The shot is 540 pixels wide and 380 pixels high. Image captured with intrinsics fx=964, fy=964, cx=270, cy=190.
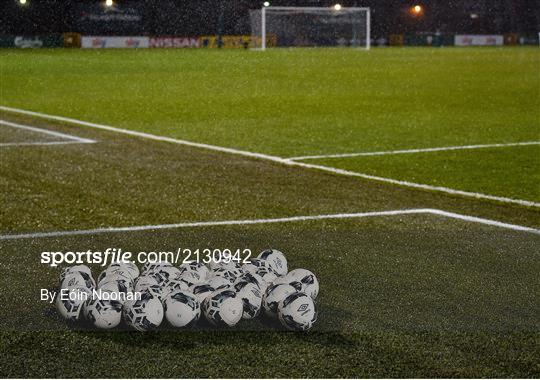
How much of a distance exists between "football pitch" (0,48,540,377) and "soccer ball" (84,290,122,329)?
85 mm

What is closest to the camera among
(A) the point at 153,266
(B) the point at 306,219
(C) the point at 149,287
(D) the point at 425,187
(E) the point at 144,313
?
(E) the point at 144,313

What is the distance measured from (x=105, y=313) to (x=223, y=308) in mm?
662

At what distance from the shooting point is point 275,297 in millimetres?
5555

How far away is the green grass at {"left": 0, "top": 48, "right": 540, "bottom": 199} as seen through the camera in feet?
50.2

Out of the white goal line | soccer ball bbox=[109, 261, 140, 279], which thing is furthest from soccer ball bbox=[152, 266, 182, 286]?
the white goal line

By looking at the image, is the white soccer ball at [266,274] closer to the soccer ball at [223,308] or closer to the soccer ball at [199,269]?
the soccer ball at [199,269]

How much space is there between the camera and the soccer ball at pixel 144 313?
5379 mm

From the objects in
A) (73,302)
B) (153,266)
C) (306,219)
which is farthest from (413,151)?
(73,302)

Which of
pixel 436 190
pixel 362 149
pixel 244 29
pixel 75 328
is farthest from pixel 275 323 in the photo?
pixel 244 29

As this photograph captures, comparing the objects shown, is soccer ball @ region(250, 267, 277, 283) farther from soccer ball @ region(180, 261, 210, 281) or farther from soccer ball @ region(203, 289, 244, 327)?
soccer ball @ region(203, 289, 244, 327)

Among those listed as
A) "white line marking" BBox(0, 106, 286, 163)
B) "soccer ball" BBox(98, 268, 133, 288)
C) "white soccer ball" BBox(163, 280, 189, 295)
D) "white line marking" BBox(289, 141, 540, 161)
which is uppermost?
"soccer ball" BBox(98, 268, 133, 288)

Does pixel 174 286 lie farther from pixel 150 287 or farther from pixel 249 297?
pixel 249 297

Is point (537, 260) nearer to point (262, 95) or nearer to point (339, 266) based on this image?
point (339, 266)

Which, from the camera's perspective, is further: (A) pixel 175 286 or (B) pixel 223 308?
(A) pixel 175 286
